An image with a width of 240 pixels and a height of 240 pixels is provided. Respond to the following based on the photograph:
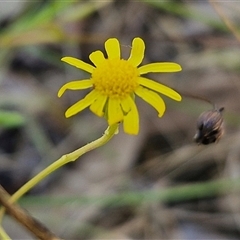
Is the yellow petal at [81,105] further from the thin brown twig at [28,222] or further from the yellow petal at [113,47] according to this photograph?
the thin brown twig at [28,222]

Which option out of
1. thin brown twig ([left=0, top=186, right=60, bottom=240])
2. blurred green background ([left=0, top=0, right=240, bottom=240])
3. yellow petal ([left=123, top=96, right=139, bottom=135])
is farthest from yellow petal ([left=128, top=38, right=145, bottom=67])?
blurred green background ([left=0, top=0, right=240, bottom=240])

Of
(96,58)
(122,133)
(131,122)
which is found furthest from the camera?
(122,133)

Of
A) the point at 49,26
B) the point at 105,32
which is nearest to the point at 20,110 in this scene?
the point at 49,26

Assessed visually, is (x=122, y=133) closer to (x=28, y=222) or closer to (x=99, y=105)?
(x=28, y=222)

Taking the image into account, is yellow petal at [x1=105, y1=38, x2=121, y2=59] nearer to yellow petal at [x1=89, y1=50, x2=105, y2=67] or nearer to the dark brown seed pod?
yellow petal at [x1=89, y1=50, x2=105, y2=67]

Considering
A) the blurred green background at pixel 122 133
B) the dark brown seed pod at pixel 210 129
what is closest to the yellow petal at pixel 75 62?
the dark brown seed pod at pixel 210 129

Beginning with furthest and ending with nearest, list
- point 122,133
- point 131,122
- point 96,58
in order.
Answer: point 122,133
point 96,58
point 131,122

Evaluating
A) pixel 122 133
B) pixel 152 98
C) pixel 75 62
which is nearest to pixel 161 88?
pixel 152 98

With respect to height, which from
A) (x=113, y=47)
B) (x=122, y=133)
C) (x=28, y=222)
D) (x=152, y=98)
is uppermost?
(x=122, y=133)
